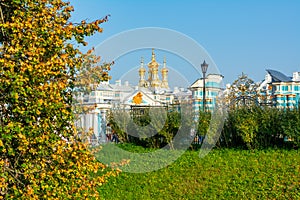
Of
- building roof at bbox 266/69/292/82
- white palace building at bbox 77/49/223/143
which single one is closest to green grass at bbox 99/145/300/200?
white palace building at bbox 77/49/223/143

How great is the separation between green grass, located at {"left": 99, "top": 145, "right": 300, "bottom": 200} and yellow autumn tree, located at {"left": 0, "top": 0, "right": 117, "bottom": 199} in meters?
2.52

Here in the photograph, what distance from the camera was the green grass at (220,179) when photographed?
19.6ft

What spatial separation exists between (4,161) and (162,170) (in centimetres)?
389

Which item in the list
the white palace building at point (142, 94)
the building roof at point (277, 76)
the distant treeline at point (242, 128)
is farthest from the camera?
the building roof at point (277, 76)

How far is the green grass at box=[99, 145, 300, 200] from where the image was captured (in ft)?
19.6

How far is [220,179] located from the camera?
6.44m

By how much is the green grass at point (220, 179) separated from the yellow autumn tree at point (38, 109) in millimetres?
2525

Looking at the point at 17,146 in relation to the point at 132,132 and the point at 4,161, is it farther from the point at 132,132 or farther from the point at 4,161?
the point at 132,132

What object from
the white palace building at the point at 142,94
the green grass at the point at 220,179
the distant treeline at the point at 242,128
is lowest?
the green grass at the point at 220,179

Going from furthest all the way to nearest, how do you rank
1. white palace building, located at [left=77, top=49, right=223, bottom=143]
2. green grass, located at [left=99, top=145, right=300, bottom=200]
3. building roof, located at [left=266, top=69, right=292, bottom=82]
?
1. building roof, located at [left=266, top=69, right=292, bottom=82]
2. white palace building, located at [left=77, top=49, right=223, bottom=143]
3. green grass, located at [left=99, top=145, right=300, bottom=200]

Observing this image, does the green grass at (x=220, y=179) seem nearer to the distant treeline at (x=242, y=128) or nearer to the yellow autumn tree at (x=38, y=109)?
the distant treeline at (x=242, y=128)

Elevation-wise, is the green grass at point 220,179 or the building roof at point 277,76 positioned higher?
the building roof at point 277,76

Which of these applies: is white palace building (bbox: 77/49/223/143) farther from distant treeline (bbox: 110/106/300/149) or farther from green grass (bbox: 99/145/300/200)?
green grass (bbox: 99/145/300/200)

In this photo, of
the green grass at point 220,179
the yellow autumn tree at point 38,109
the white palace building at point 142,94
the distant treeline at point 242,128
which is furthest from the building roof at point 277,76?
the yellow autumn tree at point 38,109
